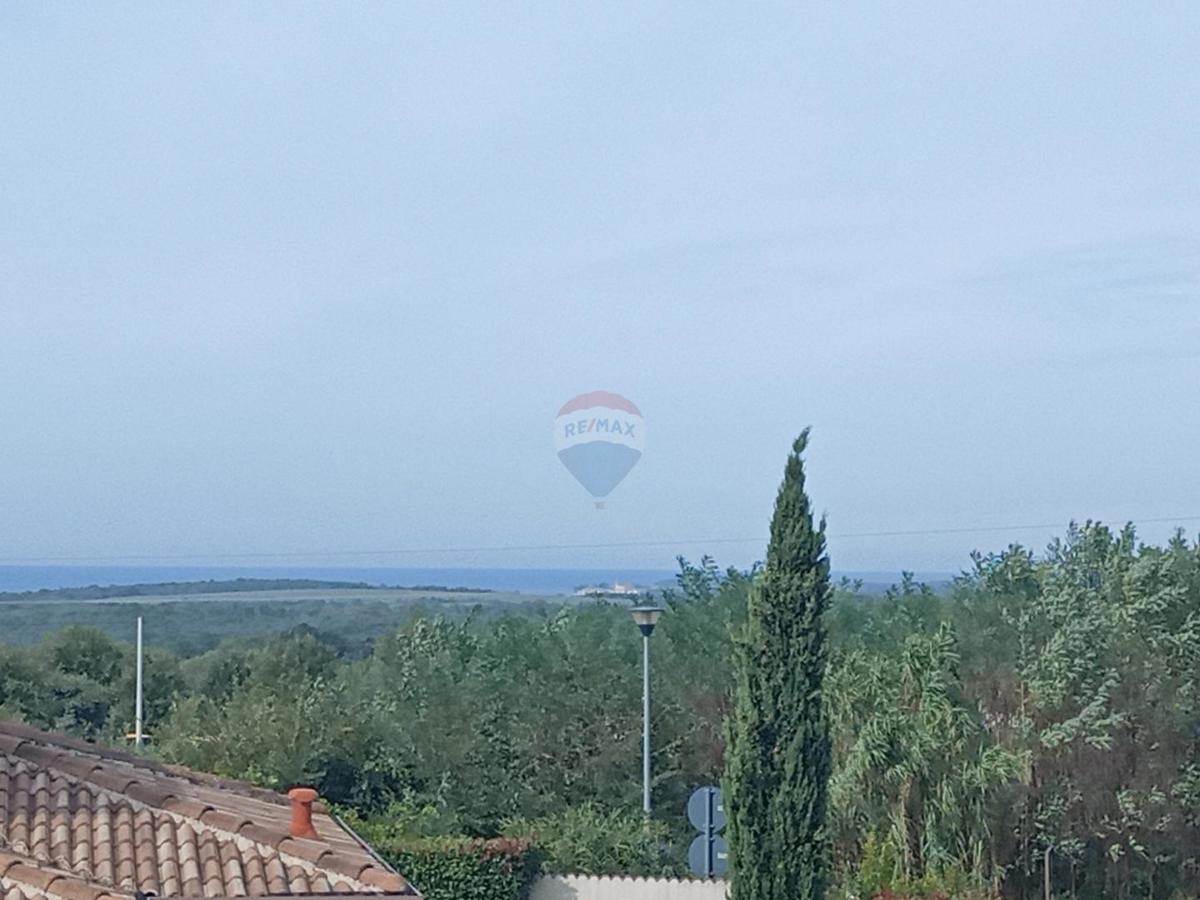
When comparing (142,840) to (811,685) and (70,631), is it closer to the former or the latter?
(811,685)

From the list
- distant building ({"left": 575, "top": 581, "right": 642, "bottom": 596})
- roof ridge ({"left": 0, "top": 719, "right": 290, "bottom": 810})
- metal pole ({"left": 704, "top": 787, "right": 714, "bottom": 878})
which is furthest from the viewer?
distant building ({"left": 575, "top": 581, "right": 642, "bottom": 596})

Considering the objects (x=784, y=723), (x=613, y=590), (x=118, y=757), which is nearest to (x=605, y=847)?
(x=784, y=723)

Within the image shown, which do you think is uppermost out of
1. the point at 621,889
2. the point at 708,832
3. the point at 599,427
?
the point at 599,427

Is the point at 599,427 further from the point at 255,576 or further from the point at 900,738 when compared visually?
the point at 255,576

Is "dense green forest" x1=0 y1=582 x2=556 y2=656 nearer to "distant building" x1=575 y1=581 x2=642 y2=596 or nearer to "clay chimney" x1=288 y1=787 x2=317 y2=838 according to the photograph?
"distant building" x1=575 y1=581 x2=642 y2=596

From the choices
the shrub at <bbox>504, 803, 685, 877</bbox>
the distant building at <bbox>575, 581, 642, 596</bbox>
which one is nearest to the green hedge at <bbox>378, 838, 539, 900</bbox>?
the shrub at <bbox>504, 803, 685, 877</bbox>


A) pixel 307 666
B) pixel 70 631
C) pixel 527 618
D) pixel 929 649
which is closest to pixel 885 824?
pixel 929 649
